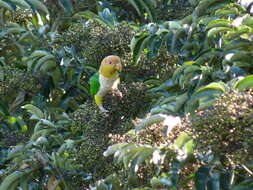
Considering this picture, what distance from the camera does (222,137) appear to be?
265cm


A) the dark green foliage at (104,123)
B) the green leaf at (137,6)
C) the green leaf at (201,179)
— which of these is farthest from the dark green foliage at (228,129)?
the green leaf at (137,6)

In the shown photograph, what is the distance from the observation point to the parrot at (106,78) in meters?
3.91

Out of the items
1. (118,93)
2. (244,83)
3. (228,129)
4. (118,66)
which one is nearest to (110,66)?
(118,66)

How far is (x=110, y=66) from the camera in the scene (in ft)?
13.0

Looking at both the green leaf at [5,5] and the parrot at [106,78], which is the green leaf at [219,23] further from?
the green leaf at [5,5]

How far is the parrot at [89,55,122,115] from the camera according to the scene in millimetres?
3908

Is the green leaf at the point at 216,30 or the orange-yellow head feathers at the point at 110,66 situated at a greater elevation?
the green leaf at the point at 216,30

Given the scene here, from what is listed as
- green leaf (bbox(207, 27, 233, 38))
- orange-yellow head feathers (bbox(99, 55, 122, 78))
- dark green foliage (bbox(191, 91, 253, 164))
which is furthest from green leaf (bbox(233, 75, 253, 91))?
orange-yellow head feathers (bbox(99, 55, 122, 78))

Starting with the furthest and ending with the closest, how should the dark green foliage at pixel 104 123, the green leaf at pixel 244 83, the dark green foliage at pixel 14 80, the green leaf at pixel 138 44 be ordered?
the dark green foliage at pixel 14 80, the green leaf at pixel 138 44, the dark green foliage at pixel 104 123, the green leaf at pixel 244 83

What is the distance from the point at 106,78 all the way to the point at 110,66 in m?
0.11

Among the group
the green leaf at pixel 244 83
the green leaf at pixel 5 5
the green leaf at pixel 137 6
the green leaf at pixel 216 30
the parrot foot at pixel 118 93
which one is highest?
the green leaf at pixel 5 5

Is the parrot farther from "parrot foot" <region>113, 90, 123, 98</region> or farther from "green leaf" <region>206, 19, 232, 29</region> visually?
"green leaf" <region>206, 19, 232, 29</region>

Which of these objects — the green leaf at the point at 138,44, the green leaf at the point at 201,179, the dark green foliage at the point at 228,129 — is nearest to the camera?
the dark green foliage at the point at 228,129

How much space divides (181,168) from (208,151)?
0.16 meters
